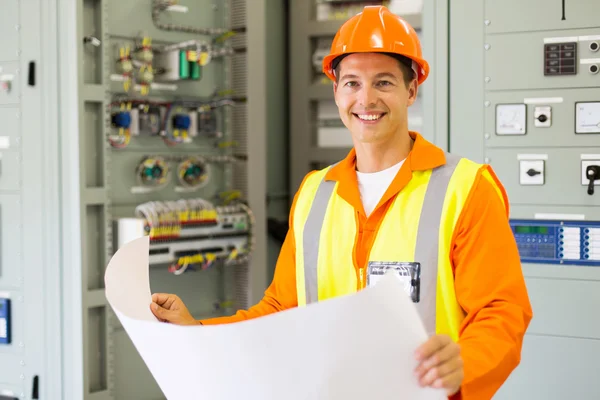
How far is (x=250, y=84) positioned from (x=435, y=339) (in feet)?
11.1

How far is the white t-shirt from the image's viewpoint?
190cm

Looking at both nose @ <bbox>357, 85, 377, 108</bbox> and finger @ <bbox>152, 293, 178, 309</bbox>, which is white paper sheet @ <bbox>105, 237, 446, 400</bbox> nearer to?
finger @ <bbox>152, 293, 178, 309</bbox>

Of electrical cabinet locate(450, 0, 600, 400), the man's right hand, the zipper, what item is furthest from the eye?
electrical cabinet locate(450, 0, 600, 400)

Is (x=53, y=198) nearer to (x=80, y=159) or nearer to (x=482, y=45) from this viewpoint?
(x=80, y=159)

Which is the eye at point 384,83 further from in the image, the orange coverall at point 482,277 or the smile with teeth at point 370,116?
the orange coverall at point 482,277

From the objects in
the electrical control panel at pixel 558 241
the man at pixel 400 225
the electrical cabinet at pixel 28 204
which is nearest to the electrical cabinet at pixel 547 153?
the electrical control panel at pixel 558 241

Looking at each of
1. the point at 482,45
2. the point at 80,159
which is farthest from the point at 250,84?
the point at 482,45

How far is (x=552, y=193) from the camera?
320 centimetres

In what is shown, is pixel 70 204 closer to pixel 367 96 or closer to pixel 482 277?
pixel 367 96

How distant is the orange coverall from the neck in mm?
33

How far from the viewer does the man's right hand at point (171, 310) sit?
5.92 feet

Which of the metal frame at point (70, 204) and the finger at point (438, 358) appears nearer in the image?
the finger at point (438, 358)

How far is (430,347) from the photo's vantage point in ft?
4.09

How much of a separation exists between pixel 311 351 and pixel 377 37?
83 cm
